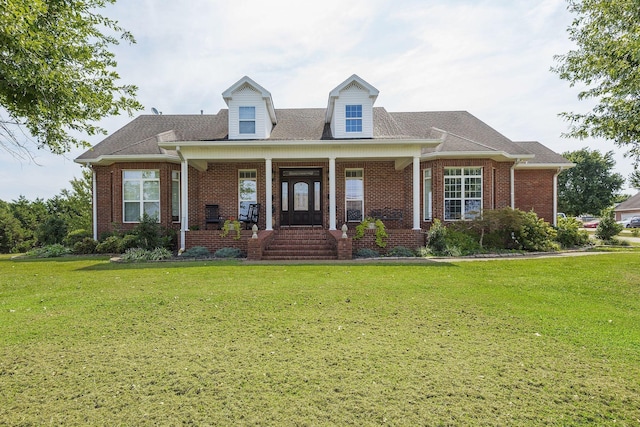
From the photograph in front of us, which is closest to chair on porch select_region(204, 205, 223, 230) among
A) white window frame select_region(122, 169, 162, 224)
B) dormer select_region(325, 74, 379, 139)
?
white window frame select_region(122, 169, 162, 224)

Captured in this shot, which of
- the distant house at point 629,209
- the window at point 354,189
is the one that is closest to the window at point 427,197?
the window at point 354,189

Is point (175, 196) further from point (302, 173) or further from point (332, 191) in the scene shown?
point (332, 191)

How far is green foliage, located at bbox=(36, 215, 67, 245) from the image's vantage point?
1556 centimetres

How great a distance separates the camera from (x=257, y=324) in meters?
4.41

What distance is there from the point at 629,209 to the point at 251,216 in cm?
5351

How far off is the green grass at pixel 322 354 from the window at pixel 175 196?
8.64m

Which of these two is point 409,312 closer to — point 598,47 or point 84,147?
point 84,147

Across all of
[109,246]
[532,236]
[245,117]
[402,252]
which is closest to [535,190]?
[532,236]

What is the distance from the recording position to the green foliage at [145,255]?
11188 millimetres

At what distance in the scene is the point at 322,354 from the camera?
349cm

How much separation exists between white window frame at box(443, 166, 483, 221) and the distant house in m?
44.4

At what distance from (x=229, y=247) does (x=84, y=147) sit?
632 cm

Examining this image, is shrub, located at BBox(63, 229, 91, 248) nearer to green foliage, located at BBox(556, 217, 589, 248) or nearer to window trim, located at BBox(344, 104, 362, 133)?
window trim, located at BBox(344, 104, 362, 133)

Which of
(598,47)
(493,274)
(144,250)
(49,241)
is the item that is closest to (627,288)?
(493,274)
